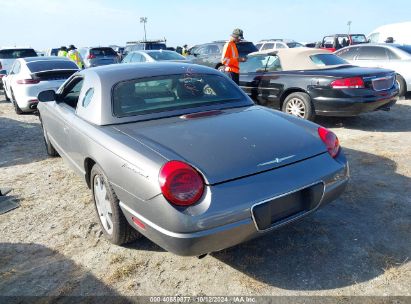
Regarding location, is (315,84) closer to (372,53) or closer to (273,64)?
(273,64)

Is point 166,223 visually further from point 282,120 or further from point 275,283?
point 282,120

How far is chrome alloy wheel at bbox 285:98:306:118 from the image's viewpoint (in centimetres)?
673

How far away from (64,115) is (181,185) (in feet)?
7.70

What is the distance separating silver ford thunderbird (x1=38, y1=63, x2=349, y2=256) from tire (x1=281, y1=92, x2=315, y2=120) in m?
3.16

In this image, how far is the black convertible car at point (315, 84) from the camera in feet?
20.3

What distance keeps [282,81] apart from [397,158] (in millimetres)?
2685

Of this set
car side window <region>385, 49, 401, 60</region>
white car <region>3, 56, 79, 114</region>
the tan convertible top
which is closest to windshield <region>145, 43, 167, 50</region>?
white car <region>3, 56, 79, 114</region>

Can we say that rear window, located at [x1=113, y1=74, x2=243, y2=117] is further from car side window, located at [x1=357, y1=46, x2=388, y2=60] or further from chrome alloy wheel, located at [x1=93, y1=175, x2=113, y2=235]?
car side window, located at [x1=357, y1=46, x2=388, y2=60]

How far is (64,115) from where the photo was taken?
4.05 meters

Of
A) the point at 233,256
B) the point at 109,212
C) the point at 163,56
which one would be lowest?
the point at 233,256

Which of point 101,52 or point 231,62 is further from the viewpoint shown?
point 101,52

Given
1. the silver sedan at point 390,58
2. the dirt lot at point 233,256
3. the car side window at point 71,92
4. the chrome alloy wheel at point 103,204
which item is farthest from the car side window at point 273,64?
Result: the chrome alloy wheel at point 103,204

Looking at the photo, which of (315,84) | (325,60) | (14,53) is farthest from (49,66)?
(14,53)

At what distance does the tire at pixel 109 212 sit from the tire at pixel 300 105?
4472 mm
